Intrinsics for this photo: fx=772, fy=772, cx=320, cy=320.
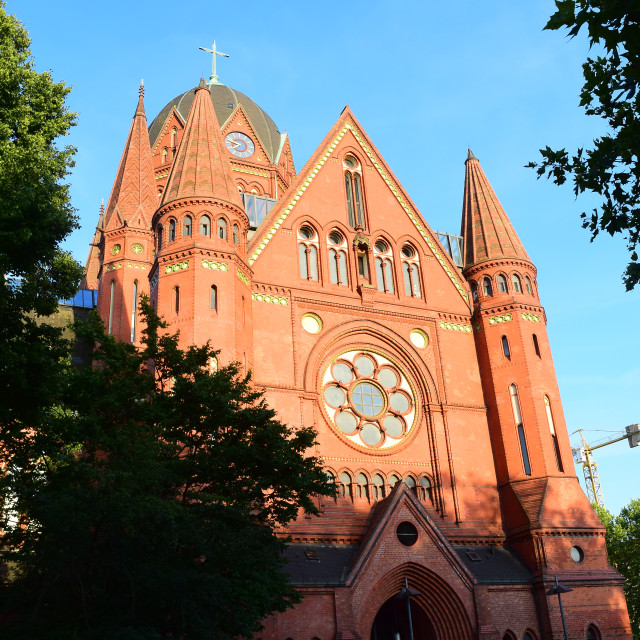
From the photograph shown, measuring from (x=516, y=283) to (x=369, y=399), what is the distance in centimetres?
920

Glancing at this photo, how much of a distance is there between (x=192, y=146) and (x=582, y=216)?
22909 millimetres

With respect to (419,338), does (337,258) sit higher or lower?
higher

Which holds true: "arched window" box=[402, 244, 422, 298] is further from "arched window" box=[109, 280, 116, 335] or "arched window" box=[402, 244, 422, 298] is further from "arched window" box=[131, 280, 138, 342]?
"arched window" box=[109, 280, 116, 335]

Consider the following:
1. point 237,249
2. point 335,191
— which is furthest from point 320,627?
point 335,191

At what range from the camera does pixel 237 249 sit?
3052 cm

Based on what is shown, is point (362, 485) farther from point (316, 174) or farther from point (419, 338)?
point (316, 174)

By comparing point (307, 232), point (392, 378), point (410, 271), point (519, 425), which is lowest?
point (519, 425)

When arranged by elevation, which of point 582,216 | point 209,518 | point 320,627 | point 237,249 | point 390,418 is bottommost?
point 320,627

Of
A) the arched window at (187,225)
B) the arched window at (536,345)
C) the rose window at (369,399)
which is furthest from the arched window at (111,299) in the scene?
the arched window at (536,345)

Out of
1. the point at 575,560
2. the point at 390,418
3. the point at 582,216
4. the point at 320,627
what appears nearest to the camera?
the point at 582,216

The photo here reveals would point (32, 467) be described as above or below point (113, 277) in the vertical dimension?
below

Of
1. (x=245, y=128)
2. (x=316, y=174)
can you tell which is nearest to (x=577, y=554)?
(x=316, y=174)

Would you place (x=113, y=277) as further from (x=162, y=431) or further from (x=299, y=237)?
(x=162, y=431)

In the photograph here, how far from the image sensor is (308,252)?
33.5m
